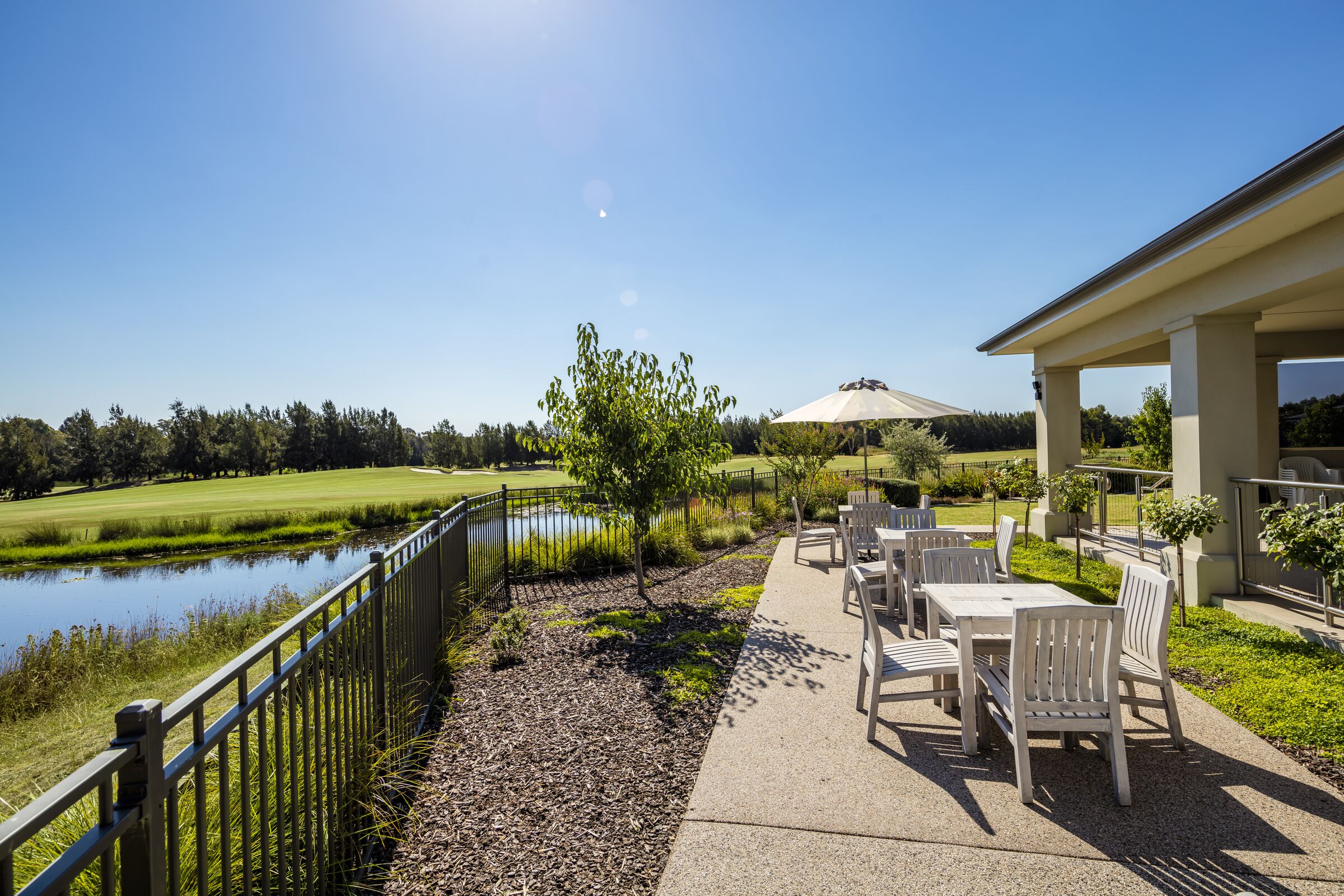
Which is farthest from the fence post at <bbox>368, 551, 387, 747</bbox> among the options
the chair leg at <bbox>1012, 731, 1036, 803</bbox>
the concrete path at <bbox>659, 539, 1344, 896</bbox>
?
the chair leg at <bbox>1012, 731, 1036, 803</bbox>

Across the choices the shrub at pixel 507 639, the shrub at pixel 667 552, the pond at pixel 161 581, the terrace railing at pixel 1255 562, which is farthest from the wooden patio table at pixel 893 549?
the pond at pixel 161 581

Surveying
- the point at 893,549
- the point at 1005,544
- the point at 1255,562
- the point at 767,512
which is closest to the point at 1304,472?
the point at 1255,562

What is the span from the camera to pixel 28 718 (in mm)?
7219

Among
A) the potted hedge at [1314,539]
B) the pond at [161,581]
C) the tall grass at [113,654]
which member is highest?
the potted hedge at [1314,539]

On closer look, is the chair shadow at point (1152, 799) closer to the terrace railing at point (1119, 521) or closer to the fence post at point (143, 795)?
the fence post at point (143, 795)

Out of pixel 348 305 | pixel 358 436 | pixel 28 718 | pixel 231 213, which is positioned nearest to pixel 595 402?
pixel 28 718

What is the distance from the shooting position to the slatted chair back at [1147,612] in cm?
365

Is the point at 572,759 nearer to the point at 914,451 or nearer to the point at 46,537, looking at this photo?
the point at 914,451

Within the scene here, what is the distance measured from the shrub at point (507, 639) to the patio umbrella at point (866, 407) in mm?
5248

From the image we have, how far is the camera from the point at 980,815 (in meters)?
3.14

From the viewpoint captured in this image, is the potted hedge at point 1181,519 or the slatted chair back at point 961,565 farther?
the potted hedge at point 1181,519

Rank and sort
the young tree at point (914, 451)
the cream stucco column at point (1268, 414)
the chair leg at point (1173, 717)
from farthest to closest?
1. the young tree at point (914, 451)
2. the cream stucco column at point (1268, 414)
3. the chair leg at point (1173, 717)

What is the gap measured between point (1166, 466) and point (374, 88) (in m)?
23.0

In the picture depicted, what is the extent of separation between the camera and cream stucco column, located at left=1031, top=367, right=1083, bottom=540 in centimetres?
1118
